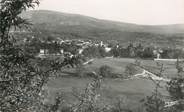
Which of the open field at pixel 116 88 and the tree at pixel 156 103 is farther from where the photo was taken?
the open field at pixel 116 88

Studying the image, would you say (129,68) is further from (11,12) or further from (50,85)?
(11,12)

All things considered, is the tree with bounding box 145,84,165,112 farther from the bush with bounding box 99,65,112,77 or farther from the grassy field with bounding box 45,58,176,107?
the bush with bounding box 99,65,112,77

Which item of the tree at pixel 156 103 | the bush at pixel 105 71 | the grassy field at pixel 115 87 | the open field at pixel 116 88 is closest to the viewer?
the tree at pixel 156 103

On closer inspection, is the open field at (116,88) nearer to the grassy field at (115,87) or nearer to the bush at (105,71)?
the grassy field at (115,87)

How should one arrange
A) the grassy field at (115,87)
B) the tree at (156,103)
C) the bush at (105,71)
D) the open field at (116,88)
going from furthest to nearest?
the bush at (105,71) → the grassy field at (115,87) → the open field at (116,88) → the tree at (156,103)

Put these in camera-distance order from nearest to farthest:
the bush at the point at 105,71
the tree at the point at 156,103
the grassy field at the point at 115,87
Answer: the tree at the point at 156,103 < the grassy field at the point at 115,87 < the bush at the point at 105,71

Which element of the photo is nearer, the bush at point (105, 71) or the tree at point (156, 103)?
the tree at point (156, 103)

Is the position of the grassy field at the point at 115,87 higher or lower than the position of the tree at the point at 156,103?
lower

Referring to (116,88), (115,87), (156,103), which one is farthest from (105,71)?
(156,103)

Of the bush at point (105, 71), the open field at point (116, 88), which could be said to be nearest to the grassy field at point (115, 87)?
the open field at point (116, 88)

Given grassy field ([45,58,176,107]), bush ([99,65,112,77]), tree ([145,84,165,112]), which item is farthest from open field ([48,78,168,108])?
tree ([145,84,165,112])

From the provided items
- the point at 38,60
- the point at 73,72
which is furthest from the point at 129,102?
the point at 38,60

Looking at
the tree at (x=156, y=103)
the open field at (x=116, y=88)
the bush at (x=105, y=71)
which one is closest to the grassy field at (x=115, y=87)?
the open field at (x=116, y=88)
